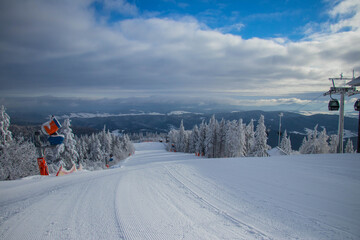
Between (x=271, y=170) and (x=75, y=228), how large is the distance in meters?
7.51

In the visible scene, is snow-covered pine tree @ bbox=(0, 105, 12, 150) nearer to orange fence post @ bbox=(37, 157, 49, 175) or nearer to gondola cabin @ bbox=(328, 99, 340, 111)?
orange fence post @ bbox=(37, 157, 49, 175)

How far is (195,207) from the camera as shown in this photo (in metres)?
4.63

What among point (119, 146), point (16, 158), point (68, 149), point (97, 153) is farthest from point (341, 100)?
point (119, 146)

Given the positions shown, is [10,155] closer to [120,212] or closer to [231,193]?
[120,212]

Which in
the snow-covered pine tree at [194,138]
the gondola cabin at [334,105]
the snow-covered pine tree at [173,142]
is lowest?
the snow-covered pine tree at [173,142]

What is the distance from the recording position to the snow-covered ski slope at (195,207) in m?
3.52

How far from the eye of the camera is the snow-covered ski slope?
3.52 meters

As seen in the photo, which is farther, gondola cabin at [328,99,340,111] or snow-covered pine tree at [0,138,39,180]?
snow-covered pine tree at [0,138,39,180]

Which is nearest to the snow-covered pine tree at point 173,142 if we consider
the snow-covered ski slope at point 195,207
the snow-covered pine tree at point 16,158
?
the snow-covered pine tree at point 16,158

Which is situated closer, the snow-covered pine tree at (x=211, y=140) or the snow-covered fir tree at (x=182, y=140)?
the snow-covered pine tree at (x=211, y=140)

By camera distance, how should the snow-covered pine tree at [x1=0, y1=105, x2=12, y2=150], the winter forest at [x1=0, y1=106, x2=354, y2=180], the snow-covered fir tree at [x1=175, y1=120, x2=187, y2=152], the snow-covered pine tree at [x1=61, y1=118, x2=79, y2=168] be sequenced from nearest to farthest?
the winter forest at [x1=0, y1=106, x2=354, y2=180], the snow-covered pine tree at [x1=0, y1=105, x2=12, y2=150], the snow-covered pine tree at [x1=61, y1=118, x2=79, y2=168], the snow-covered fir tree at [x1=175, y1=120, x2=187, y2=152]

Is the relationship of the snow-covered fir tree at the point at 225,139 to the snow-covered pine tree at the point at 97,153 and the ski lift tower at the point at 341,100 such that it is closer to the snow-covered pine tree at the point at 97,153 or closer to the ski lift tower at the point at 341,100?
the ski lift tower at the point at 341,100

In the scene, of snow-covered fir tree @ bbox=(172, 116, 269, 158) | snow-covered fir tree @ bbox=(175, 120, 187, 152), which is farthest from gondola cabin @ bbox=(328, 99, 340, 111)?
snow-covered fir tree @ bbox=(175, 120, 187, 152)

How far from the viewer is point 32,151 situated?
2120 cm
